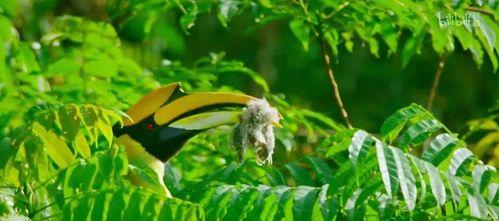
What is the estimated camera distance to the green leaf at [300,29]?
4.09 m

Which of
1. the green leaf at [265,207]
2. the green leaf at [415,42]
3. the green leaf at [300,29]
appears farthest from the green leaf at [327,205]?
the green leaf at [300,29]

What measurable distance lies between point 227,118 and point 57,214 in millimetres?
492

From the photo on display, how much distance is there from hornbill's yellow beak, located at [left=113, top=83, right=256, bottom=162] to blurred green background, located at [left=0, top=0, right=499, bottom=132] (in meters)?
3.87

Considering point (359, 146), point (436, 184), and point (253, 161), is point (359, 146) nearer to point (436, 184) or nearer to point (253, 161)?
→ point (436, 184)

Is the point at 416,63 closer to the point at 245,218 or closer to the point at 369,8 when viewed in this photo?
the point at 369,8

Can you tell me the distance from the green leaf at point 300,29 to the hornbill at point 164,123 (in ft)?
2.62

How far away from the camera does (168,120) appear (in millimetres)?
3398

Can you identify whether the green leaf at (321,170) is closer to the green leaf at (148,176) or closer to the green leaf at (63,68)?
the green leaf at (148,176)

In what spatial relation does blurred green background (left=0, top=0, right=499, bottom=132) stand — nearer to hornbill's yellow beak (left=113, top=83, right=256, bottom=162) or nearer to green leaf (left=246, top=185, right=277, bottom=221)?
hornbill's yellow beak (left=113, top=83, right=256, bottom=162)

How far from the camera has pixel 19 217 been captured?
2.76 m

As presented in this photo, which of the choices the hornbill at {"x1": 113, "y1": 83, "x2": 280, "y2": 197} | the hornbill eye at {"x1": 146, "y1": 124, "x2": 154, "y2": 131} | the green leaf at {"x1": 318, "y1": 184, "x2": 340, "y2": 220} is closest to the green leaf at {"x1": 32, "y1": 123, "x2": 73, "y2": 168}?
the hornbill at {"x1": 113, "y1": 83, "x2": 280, "y2": 197}

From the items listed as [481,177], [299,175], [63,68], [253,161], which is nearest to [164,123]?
[253,161]

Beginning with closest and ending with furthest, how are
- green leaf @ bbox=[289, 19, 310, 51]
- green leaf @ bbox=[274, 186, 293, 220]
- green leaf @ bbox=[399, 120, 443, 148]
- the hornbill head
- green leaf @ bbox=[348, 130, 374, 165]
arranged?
green leaf @ bbox=[348, 130, 374, 165] → green leaf @ bbox=[274, 186, 293, 220] → green leaf @ bbox=[399, 120, 443, 148] → the hornbill head → green leaf @ bbox=[289, 19, 310, 51]

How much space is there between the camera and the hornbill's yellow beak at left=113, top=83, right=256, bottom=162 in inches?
127
